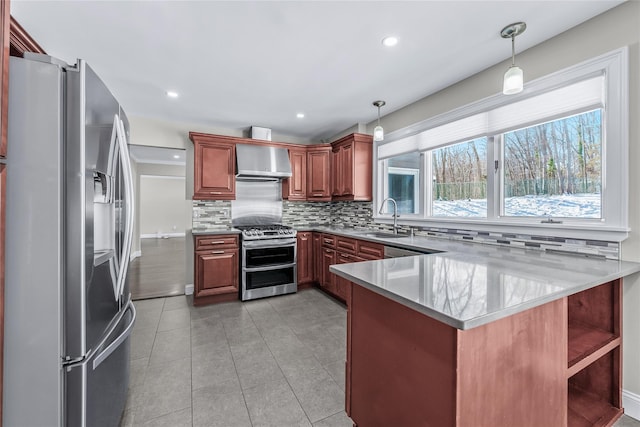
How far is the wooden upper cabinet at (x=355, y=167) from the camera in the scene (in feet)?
12.5

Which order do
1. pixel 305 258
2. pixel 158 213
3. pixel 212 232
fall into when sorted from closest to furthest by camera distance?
pixel 212 232 → pixel 305 258 → pixel 158 213

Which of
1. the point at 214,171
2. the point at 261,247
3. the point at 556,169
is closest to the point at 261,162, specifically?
the point at 214,171

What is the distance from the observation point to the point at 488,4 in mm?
1672

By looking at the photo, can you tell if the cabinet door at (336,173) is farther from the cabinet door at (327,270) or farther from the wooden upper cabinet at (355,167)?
the cabinet door at (327,270)

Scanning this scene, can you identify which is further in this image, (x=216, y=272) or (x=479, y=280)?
(x=216, y=272)

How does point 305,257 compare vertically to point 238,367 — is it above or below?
above

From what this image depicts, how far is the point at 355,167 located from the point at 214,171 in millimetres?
1959

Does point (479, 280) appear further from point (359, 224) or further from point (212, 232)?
point (212, 232)

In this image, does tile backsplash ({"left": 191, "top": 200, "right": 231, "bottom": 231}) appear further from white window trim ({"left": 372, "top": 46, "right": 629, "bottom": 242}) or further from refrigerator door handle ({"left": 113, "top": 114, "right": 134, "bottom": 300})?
white window trim ({"left": 372, "top": 46, "right": 629, "bottom": 242})

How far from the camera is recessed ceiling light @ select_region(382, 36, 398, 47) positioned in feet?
6.54

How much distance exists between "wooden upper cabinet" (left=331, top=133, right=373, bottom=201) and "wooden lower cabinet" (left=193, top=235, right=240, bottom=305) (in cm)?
170

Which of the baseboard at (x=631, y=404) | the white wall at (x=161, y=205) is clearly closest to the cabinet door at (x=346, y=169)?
the baseboard at (x=631, y=404)

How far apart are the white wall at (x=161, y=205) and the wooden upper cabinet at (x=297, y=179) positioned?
641 centimetres

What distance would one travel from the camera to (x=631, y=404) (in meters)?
1.62
